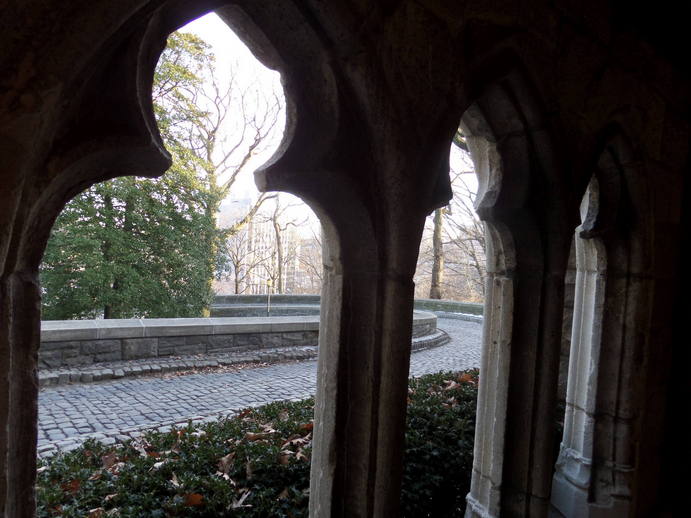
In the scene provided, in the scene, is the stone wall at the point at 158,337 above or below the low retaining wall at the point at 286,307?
above

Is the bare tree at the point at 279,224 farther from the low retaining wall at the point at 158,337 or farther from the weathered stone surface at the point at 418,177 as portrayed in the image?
the weathered stone surface at the point at 418,177

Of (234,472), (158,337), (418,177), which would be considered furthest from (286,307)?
(418,177)

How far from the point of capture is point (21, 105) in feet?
2.56

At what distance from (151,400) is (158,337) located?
162cm

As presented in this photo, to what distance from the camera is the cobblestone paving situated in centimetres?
429

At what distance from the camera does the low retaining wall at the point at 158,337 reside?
5.89 m

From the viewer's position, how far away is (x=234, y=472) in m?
2.44

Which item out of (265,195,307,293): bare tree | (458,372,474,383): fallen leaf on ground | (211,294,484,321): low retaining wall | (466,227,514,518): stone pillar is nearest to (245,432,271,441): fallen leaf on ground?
(466,227,514,518): stone pillar

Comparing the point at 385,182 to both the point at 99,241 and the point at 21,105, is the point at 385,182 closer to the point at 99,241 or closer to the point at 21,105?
the point at 21,105

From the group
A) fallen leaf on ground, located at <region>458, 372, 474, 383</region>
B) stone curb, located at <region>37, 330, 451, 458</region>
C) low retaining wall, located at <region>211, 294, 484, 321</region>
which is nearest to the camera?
stone curb, located at <region>37, 330, 451, 458</region>

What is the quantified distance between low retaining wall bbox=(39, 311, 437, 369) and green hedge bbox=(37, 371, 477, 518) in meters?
3.39

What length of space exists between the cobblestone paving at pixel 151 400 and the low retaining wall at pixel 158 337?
56cm

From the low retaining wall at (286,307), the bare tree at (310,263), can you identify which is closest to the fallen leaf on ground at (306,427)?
the low retaining wall at (286,307)

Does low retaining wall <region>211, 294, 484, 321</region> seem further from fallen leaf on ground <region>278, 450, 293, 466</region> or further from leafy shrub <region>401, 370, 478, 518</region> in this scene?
fallen leaf on ground <region>278, 450, 293, 466</region>
